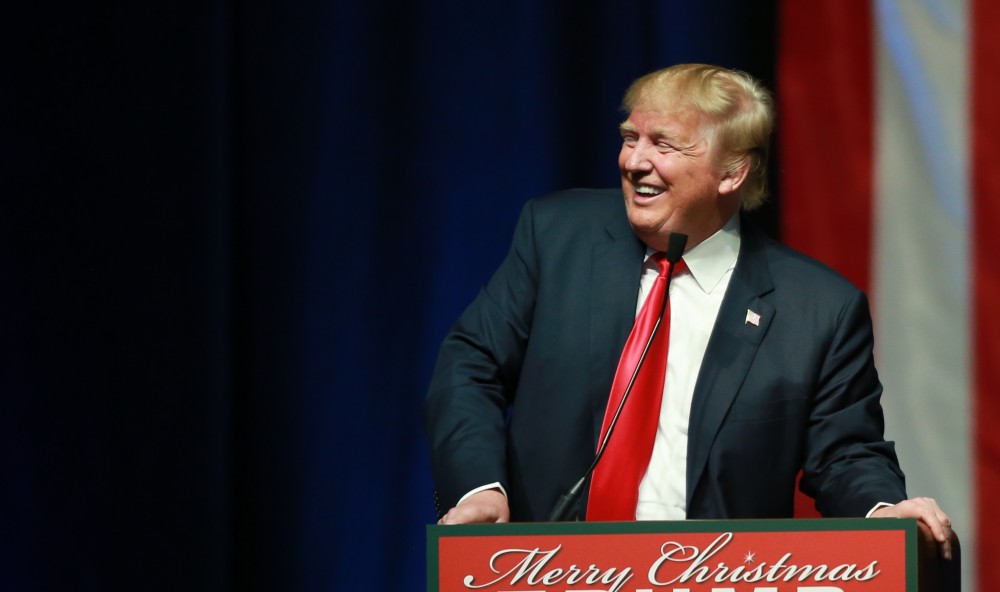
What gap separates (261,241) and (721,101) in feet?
3.61

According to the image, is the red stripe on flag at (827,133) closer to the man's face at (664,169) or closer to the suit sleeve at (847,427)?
the suit sleeve at (847,427)

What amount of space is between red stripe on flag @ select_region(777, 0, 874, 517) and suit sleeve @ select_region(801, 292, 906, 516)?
616 mm

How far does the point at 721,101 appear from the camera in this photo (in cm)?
222

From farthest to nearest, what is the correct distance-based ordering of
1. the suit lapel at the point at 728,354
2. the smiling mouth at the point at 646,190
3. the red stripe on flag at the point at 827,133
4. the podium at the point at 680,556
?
the red stripe on flag at the point at 827,133, the smiling mouth at the point at 646,190, the suit lapel at the point at 728,354, the podium at the point at 680,556

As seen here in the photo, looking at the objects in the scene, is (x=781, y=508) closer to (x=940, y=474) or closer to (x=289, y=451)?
(x=940, y=474)

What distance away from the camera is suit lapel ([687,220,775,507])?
2090 mm

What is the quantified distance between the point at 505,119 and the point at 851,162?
75 centimetres

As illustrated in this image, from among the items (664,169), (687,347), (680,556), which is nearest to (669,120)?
(664,169)

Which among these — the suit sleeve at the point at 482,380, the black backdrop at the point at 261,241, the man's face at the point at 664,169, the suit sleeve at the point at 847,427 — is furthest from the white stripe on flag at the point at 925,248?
the suit sleeve at the point at 482,380

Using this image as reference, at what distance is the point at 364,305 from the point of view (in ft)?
9.45

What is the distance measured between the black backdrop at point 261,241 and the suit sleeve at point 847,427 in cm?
73

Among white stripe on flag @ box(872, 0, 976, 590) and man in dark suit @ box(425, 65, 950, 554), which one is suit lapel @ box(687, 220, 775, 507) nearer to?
man in dark suit @ box(425, 65, 950, 554)

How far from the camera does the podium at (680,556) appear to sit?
1.52m

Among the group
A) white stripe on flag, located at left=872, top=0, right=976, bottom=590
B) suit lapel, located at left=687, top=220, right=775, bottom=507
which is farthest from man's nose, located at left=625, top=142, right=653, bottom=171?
white stripe on flag, located at left=872, top=0, right=976, bottom=590
